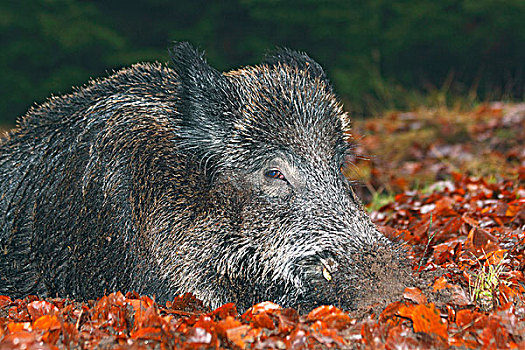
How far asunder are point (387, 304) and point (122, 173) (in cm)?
172

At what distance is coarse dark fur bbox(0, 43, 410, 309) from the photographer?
132 inches

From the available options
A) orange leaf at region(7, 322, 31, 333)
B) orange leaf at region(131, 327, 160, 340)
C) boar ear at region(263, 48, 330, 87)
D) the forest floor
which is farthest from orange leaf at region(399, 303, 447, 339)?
boar ear at region(263, 48, 330, 87)

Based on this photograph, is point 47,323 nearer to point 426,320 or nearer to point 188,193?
point 188,193

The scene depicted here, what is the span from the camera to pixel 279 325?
2676mm

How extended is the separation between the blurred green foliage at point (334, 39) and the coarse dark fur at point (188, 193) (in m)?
9.05

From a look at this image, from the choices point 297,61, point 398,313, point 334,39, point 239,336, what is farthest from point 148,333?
point 334,39

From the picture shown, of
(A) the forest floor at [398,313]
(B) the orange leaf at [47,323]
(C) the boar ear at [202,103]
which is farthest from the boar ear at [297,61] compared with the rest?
(B) the orange leaf at [47,323]

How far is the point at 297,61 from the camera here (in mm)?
4078

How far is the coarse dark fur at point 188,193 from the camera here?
335 cm

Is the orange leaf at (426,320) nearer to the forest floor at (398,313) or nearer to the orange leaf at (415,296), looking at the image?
the forest floor at (398,313)

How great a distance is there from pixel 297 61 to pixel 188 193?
4.08ft

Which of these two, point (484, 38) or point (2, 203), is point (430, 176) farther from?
point (484, 38)

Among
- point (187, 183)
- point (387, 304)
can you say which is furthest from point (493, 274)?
point (187, 183)

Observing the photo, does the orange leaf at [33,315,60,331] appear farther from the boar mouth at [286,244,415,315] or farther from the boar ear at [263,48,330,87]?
the boar ear at [263,48,330,87]
